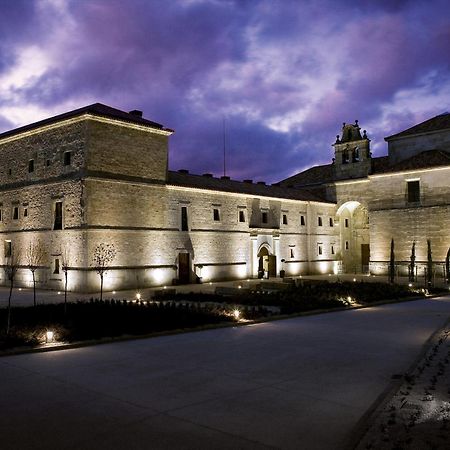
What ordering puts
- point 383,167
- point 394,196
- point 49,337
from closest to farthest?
point 49,337 → point 394,196 → point 383,167

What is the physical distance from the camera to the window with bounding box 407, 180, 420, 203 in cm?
4467

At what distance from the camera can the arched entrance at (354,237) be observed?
52.3 m

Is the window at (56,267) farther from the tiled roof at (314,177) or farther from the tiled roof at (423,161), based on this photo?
the tiled roof at (314,177)

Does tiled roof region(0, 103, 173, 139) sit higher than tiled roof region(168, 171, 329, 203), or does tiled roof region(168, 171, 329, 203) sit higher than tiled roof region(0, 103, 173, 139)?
tiled roof region(0, 103, 173, 139)

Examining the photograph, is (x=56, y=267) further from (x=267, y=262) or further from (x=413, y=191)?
(x=413, y=191)

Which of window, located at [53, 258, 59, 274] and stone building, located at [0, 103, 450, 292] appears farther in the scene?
window, located at [53, 258, 59, 274]

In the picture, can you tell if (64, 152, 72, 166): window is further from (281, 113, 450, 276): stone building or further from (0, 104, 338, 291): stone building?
(281, 113, 450, 276): stone building

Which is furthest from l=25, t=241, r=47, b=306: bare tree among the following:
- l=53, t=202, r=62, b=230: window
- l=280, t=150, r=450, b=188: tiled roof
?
l=280, t=150, r=450, b=188: tiled roof

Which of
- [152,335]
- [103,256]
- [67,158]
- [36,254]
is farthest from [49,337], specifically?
[36,254]

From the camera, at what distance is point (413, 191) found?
1773 inches

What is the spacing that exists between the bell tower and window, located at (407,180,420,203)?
195 inches

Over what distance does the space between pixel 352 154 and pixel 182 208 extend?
22001 millimetres

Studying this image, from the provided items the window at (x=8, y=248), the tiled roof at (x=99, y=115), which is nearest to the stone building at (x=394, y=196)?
the tiled roof at (x=99, y=115)

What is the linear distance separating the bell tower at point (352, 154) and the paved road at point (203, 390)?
36.8 m
